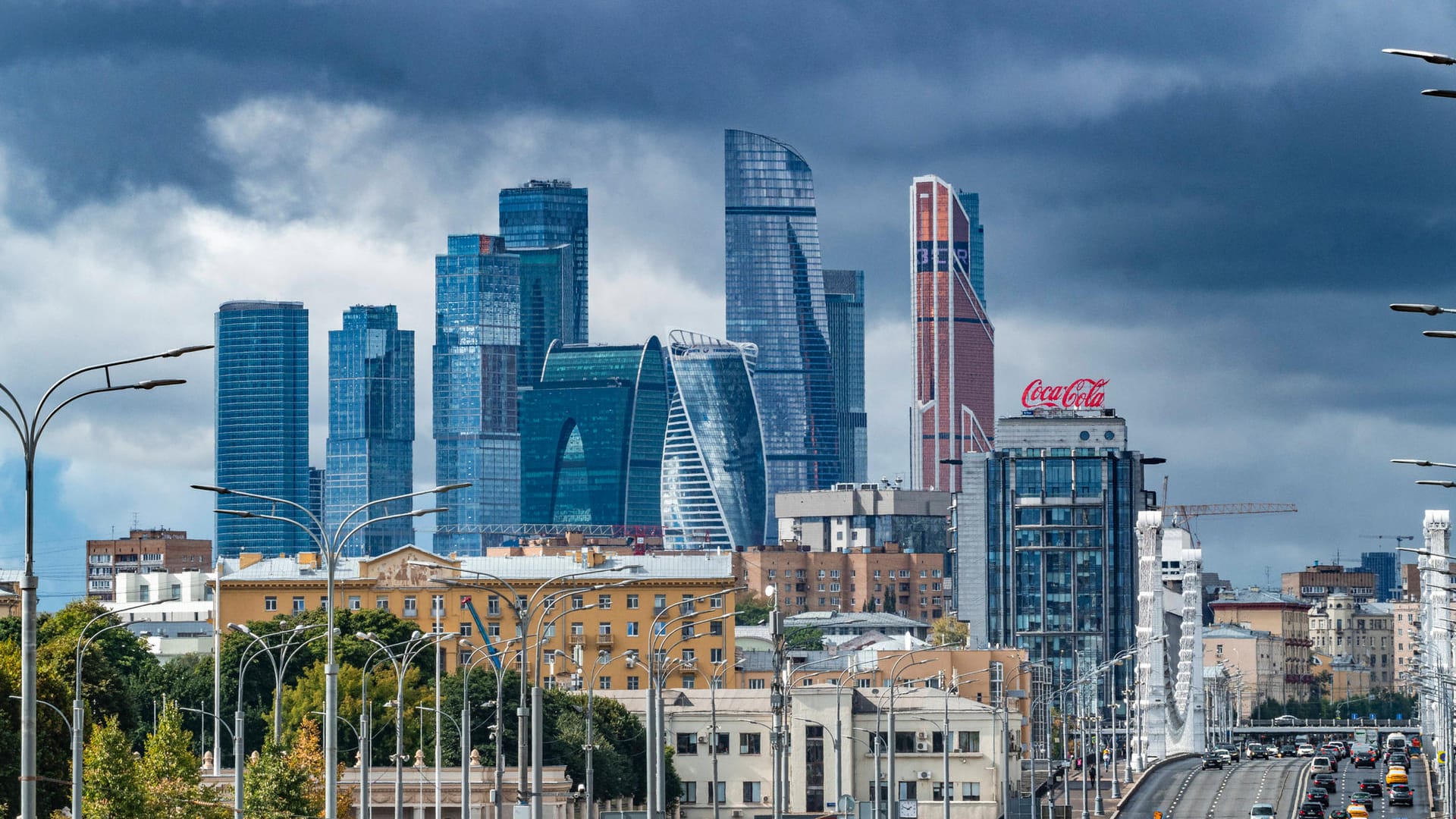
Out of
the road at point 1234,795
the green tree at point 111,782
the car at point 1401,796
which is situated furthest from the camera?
the car at point 1401,796

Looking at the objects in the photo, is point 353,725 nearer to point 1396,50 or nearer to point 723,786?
point 723,786

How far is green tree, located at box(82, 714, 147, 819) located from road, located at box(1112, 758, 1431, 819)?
83.9m

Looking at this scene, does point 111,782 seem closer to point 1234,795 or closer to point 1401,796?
point 1234,795

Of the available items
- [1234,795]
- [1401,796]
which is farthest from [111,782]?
[1401,796]

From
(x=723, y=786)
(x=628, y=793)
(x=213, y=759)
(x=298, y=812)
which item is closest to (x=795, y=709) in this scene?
(x=723, y=786)

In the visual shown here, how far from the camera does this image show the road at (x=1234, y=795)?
508 feet

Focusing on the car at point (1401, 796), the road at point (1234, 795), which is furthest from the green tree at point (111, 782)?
the car at point (1401, 796)

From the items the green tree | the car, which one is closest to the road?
the car

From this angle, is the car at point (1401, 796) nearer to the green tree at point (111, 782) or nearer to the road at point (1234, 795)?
the road at point (1234, 795)

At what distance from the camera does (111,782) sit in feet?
265

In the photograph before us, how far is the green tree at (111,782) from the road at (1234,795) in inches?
3301

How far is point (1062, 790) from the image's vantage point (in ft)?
625

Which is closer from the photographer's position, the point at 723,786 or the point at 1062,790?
the point at 723,786

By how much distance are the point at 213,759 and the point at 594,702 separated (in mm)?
24063
